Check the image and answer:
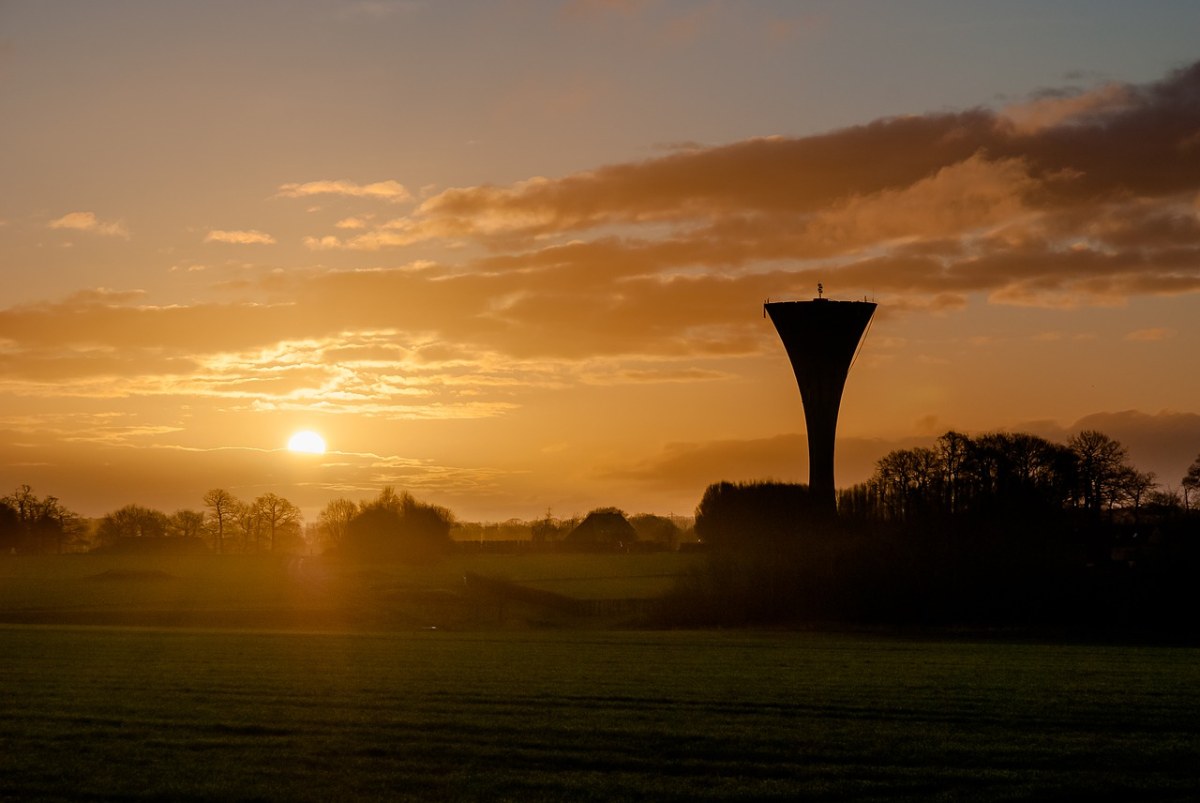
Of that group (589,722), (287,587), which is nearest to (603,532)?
(287,587)

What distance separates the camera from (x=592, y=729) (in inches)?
818

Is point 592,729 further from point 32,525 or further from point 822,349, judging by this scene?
point 32,525

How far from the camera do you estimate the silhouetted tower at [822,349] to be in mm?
91250

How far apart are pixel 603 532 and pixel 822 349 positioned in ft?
343

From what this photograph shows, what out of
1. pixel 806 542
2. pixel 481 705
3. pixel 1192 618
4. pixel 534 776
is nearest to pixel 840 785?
pixel 534 776

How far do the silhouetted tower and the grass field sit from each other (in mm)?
45694

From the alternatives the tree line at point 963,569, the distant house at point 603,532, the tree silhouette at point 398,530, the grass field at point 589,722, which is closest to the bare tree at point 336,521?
the tree silhouette at point 398,530

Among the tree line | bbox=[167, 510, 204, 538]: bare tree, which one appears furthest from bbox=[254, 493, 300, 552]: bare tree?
the tree line

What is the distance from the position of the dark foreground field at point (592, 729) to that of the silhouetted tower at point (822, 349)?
54526mm

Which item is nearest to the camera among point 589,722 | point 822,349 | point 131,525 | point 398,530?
point 589,722

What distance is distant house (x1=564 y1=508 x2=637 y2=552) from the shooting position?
184 m

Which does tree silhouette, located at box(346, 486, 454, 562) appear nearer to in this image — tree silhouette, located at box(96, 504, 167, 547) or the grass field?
tree silhouette, located at box(96, 504, 167, 547)

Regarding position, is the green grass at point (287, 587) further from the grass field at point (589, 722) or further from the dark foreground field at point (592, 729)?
the dark foreground field at point (592, 729)

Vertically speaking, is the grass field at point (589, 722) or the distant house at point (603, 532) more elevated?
the distant house at point (603, 532)
